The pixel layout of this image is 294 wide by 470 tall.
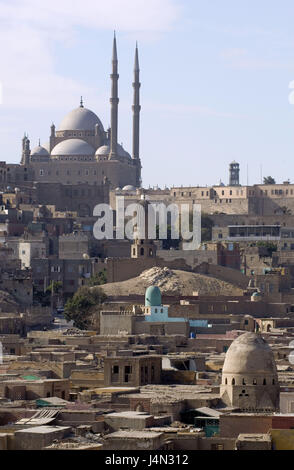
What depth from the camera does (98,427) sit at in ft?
112

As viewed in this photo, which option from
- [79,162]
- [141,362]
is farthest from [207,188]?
[141,362]

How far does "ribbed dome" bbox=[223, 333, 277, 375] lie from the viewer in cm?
3756

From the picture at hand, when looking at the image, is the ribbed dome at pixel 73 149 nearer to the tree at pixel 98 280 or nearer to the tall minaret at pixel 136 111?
the tall minaret at pixel 136 111

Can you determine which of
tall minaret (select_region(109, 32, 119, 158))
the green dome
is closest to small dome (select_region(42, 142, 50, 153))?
tall minaret (select_region(109, 32, 119, 158))

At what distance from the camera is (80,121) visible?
394 feet

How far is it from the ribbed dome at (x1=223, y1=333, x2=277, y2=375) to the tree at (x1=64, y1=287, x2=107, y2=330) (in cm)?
2697

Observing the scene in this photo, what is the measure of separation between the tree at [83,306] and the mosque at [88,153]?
143 feet

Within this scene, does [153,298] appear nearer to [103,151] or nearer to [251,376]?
[251,376]

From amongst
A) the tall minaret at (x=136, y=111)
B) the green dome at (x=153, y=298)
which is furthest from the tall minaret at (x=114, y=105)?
the green dome at (x=153, y=298)

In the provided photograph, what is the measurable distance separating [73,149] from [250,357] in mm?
80522

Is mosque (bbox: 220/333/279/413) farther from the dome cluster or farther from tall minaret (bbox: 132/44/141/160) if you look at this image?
the dome cluster

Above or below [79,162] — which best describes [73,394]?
below

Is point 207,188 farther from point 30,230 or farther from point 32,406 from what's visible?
point 32,406
